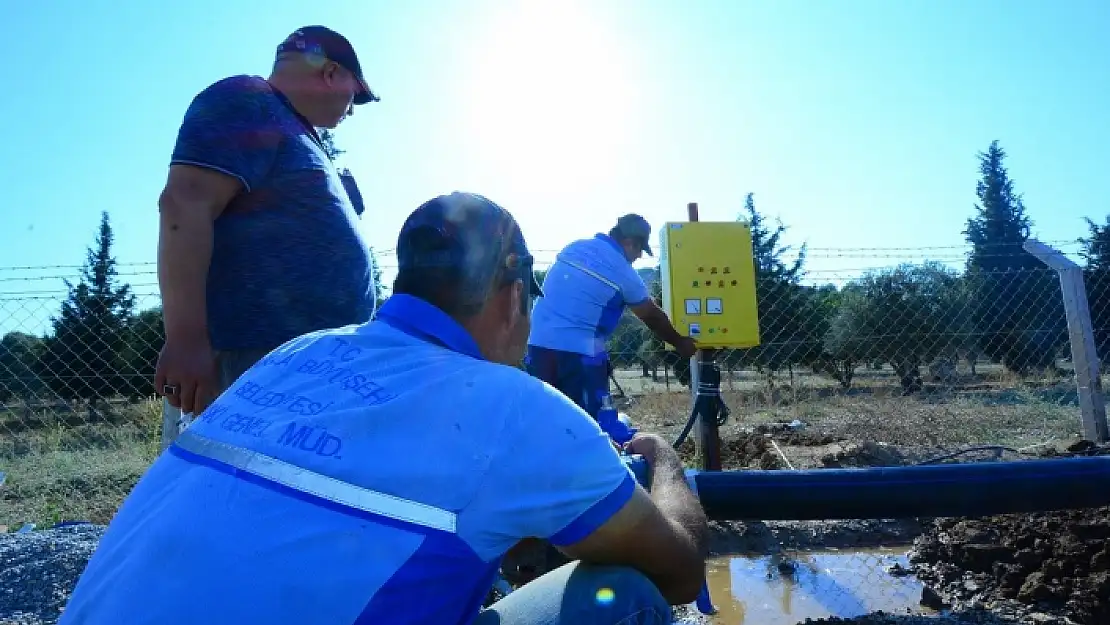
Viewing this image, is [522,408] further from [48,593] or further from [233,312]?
[48,593]

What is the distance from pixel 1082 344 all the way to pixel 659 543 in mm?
5914

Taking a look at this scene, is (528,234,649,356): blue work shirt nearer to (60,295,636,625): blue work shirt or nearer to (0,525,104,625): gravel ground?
(0,525,104,625): gravel ground

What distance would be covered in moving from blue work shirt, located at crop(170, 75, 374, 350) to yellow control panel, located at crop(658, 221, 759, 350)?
314 cm

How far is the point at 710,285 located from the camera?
4.88 m

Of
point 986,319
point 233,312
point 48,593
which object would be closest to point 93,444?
point 48,593

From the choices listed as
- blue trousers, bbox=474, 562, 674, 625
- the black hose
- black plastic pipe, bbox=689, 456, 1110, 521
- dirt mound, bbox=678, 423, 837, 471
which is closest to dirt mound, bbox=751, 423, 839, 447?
dirt mound, bbox=678, 423, 837, 471

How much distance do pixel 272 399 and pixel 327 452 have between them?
0.16m

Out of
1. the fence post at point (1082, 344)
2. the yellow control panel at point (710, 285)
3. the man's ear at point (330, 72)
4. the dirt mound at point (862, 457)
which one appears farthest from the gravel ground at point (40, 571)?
the fence post at point (1082, 344)

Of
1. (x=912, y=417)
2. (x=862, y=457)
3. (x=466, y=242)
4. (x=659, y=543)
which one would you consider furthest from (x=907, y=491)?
(x=912, y=417)

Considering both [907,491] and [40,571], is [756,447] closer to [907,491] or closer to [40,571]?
[907,491]

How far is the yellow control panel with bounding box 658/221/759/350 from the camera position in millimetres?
4832

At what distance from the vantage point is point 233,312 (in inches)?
77.0

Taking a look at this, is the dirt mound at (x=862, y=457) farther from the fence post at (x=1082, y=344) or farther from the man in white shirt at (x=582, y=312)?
the man in white shirt at (x=582, y=312)

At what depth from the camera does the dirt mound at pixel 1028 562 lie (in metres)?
2.81
